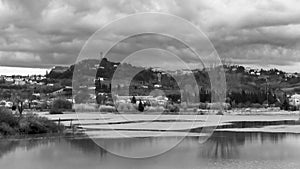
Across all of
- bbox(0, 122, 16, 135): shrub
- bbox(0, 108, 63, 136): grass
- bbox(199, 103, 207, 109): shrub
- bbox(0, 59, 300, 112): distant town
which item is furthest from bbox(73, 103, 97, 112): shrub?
bbox(0, 122, 16, 135): shrub

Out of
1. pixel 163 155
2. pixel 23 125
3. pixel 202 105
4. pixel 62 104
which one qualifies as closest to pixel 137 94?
pixel 202 105

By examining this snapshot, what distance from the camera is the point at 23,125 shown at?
136 feet

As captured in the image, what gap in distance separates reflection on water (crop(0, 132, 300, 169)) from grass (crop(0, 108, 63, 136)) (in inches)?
161

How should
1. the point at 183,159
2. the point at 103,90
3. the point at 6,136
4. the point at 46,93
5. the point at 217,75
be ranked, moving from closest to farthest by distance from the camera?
the point at 183,159 → the point at 6,136 → the point at 103,90 → the point at 46,93 → the point at 217,75

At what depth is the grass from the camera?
39.9 m

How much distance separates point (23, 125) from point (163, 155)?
55.0 feet

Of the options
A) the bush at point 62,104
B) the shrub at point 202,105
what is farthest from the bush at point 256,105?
the bush at point 62,104

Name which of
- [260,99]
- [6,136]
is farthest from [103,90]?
[6,136]

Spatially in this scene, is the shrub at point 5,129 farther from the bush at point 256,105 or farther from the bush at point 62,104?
the bush at point 256,105

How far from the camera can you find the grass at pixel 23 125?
39906 mm

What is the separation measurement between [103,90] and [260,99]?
4170 cm

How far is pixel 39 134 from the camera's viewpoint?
136ft

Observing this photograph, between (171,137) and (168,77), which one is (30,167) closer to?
(171,137)

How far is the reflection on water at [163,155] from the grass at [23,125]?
13.5 feet
